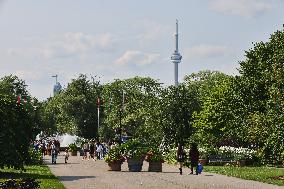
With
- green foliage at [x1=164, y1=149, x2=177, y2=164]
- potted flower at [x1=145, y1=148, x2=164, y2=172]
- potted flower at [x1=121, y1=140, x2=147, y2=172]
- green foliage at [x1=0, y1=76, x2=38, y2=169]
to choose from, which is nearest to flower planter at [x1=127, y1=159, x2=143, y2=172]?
potted flower at [x1=121, y1=140, x2=147, y2=172]

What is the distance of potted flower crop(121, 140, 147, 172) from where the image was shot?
35.2 m

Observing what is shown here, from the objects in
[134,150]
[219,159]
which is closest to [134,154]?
[134,150]

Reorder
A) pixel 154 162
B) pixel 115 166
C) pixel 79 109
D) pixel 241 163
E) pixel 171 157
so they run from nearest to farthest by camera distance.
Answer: pixel 154 162 → pixel 115 166 → pixel 241 163 → pixel 171 157 → pixel 79 109

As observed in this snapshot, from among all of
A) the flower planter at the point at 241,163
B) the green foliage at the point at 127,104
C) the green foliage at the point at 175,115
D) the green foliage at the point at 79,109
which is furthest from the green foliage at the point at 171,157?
the green foliage at the point at 79,109

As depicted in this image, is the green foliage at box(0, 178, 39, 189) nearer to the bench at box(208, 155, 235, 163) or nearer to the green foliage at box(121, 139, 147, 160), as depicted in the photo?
the green foliage at box(121, 139, 147, 160)

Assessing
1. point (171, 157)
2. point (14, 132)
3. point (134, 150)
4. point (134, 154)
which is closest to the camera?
point (14, 132)

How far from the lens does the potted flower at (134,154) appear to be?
35.2 meters

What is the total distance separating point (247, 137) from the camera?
5084 cm

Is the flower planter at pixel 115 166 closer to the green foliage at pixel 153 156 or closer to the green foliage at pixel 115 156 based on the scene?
the green foliage at pixel 115 156

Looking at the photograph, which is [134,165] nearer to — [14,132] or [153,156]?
[153,156]

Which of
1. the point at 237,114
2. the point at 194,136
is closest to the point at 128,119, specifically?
the point at 194,136

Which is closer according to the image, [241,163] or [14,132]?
[14,132]

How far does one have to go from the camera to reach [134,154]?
35.7 metres

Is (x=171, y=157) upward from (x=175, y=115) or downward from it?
downward
